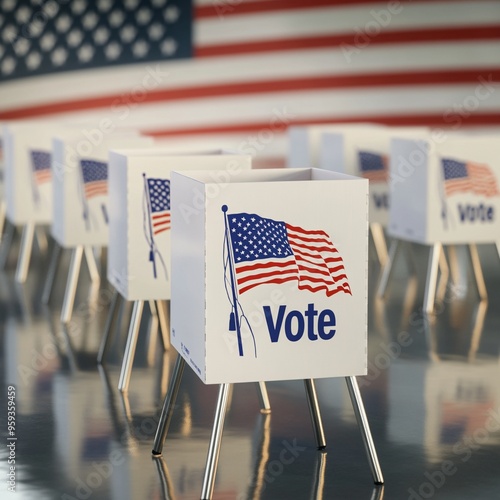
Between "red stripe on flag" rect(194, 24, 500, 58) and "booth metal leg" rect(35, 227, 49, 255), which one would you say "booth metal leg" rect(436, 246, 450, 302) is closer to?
"booth metal leg" rect(35, 227, 49, 255)

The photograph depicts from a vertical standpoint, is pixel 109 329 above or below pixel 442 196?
below

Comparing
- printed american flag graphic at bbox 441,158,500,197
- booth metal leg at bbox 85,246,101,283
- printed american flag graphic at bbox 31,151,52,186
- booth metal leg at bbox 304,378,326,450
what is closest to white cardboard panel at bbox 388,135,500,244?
printed american flag graphic at bbox 441,158,500,197

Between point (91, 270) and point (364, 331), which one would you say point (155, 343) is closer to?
point (91, 270)

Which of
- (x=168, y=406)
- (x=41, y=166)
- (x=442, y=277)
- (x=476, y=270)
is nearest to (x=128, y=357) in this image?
(x=168, y=406)

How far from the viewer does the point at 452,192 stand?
6004 mm

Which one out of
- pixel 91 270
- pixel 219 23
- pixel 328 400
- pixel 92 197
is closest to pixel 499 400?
pixel 328 400

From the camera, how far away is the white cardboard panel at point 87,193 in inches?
217

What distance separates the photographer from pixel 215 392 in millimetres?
4422

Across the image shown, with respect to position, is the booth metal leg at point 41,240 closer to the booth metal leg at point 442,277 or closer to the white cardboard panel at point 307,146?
the white cardboard panel at point 307,146

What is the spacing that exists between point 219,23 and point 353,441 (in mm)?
7124

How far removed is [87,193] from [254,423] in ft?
6.50

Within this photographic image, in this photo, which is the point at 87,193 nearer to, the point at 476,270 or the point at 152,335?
the point at 152,335

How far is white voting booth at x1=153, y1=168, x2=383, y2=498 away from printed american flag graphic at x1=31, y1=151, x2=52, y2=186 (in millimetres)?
3638

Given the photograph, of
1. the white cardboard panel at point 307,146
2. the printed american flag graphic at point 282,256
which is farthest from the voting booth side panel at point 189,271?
the white cardboard panel at point 307,146
